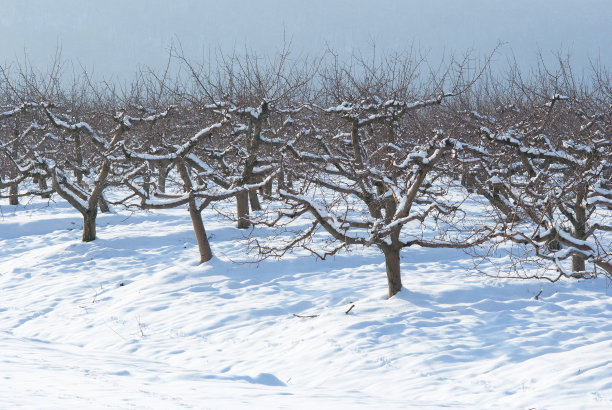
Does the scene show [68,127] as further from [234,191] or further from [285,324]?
[285,324]

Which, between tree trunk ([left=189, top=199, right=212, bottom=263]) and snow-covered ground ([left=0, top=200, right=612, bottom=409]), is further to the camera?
tree trunk ([left=189, top=199, right=212, bottom=263])

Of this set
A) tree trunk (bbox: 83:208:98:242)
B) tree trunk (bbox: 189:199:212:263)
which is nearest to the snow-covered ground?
tree trunk (bbox: 189:199:212:263)

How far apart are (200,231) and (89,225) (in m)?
4.15

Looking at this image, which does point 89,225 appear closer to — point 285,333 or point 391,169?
point 285,333

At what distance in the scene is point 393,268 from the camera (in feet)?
31.1

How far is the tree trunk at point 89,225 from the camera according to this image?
47.8 feet

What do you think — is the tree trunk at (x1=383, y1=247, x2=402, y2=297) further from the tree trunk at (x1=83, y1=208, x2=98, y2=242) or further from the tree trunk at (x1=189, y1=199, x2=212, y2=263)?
the tree trunk at (x1=83, y1=208, x2=98, y2=242)

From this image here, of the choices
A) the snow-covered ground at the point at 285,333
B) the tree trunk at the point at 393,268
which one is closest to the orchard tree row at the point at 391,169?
the tree trunk at the point at 393,268

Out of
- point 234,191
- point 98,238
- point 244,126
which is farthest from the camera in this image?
point 244,126

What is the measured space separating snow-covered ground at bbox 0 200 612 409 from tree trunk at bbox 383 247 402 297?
1.02ft

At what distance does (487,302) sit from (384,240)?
7.35ft

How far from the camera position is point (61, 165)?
15266mm

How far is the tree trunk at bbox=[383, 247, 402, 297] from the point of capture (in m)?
9.35

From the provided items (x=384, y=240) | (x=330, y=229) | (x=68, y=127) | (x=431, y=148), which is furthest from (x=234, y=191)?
(x=68, y=127)
